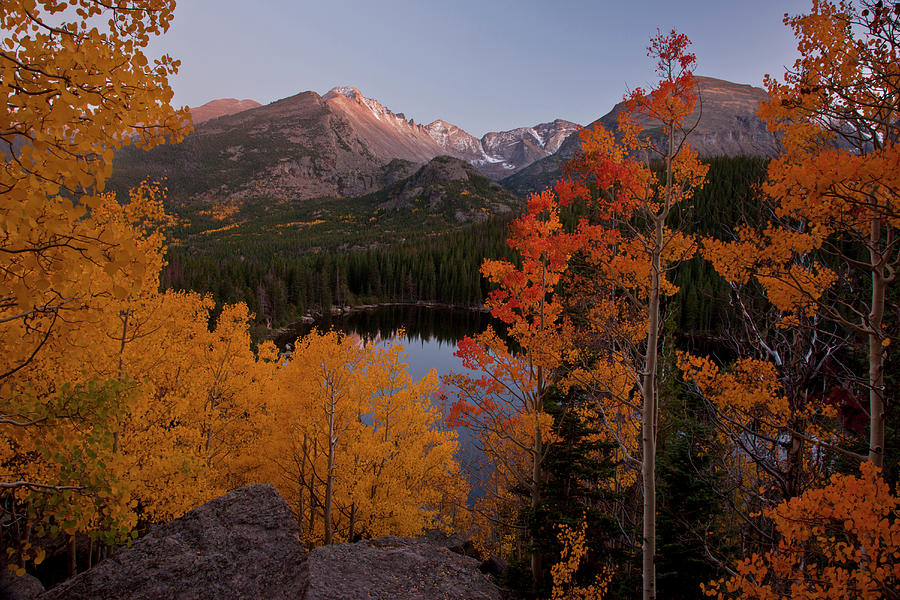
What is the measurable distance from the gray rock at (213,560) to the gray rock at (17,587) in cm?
313

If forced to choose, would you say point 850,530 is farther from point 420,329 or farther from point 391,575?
point 420,329

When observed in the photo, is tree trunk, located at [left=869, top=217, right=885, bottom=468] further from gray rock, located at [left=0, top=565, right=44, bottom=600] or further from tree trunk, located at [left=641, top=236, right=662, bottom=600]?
gray rock, located at [left=0, top=565, right=44, bottom=600]

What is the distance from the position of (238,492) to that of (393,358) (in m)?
6.89

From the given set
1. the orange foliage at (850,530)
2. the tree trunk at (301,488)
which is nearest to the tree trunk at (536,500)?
the orange foliage at (850,530)

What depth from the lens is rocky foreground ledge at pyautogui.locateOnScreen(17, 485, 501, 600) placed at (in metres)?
6.83

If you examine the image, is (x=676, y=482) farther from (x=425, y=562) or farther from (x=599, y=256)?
(x=599, y=256)

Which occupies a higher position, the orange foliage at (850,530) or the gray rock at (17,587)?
the orange foliage at (850,530)

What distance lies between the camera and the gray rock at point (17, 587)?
8352 mm

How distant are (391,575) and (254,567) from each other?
2748mm

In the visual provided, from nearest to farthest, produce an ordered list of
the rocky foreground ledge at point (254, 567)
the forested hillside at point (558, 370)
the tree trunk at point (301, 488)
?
the forested hillside at point (558, 370) < the rocky foreground ledge at point (254, 567) < the tree trunk at point (301, 488)

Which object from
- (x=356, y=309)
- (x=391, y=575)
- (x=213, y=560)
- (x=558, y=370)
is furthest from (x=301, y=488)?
(x=356, y=309)

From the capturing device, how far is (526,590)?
9992 millimetres

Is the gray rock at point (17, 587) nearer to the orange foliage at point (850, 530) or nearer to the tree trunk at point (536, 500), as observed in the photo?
the tree trunk at point (536, 500)

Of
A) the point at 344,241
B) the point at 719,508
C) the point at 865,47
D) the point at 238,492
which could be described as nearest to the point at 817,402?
the point at 865,47
